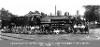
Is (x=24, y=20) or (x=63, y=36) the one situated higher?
(x=24, y=20)

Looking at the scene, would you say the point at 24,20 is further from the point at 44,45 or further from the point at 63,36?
the point at 44,45

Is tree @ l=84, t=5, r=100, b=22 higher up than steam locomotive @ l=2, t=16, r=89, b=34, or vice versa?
tree @ l=84, t=5, r=100, b=22

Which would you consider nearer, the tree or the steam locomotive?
the steam locomotive

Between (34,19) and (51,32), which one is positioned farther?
(34,19)

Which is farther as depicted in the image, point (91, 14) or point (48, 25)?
point (91, 14)

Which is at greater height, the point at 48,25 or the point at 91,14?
the point at 91,14

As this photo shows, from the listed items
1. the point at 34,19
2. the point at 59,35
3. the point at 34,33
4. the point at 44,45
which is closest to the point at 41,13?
the point at 34,19

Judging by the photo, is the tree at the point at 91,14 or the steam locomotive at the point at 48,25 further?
the tree at the point at 91,14

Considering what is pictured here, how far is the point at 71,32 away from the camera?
1307cm

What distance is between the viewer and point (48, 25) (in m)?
14.2

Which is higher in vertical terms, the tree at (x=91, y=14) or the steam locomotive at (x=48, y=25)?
the tree at (x=91, y=14)

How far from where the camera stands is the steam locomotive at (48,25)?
1289 cm

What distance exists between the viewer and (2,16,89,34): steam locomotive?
1289 centimetres

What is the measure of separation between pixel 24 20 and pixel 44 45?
19.3 feet
